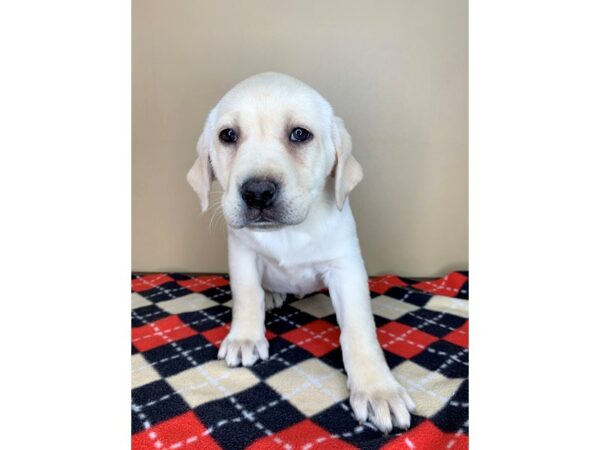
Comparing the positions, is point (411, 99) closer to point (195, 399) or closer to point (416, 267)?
point (416, 267)

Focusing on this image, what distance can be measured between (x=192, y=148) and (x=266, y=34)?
88 centimetres

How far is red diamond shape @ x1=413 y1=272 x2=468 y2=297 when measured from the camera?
7.38ft

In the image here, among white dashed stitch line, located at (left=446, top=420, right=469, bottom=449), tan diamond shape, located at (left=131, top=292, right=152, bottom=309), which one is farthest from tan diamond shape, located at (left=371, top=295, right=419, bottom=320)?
tan diamond shape, located at (left=131, top=292, right=152, bottom=309)

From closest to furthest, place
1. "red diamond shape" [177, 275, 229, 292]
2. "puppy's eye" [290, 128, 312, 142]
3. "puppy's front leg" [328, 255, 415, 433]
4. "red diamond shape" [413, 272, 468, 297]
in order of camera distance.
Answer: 1. "puppy's front leg" [328, 255, 415, 433]
2. "puppy's eye" [290, 128, 312, 142]
3. "red diamond shape" [413, 272, 468, 297]
4. "red diamond shape" [177, 275, 229, 292]

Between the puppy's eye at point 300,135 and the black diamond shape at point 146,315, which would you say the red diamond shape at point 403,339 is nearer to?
the puppy's eye at point 300,135

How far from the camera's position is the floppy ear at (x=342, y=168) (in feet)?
5.22

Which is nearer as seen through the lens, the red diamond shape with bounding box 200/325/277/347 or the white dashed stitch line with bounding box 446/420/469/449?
the white dashed stitch line with bounding box 446/420/469/449

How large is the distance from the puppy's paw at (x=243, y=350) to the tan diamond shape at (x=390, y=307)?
71 cm

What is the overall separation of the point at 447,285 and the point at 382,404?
1.34 meters

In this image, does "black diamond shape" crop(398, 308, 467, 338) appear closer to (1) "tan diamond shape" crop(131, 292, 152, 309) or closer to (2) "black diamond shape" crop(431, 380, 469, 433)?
(2) "black diamond shape" crop(431, 380, 469, 433)

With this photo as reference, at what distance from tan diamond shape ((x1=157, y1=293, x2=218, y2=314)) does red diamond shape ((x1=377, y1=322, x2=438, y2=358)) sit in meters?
0.97

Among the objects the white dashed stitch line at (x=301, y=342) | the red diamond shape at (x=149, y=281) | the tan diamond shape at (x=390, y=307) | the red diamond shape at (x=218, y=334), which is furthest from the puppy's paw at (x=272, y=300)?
the red diamond shape at (x=149, y=281)

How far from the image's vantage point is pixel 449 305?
204 centimetres
